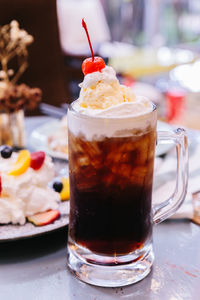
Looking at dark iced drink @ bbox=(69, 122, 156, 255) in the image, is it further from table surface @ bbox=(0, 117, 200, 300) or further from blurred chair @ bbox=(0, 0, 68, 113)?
blurred chair @ bbox=(0, 0, 68, 113)

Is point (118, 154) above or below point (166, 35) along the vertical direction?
above

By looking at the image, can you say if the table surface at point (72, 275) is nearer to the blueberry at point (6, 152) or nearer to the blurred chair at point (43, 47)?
the blueberry at point (6, 152)

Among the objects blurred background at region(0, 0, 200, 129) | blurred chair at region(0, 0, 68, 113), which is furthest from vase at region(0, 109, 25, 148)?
blurred chair at region(0, 0, 68, 113)

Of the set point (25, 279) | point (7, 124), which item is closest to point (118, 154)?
point (25, 279)

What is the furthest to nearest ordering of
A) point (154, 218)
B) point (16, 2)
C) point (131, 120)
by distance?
point (16, 2) < point (154, 218) < point (131, 120)

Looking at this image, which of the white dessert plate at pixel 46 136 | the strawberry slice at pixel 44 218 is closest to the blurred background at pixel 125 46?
the white dessert plate at pixel 46 136

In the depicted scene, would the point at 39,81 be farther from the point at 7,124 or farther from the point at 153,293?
the point at 153,293
